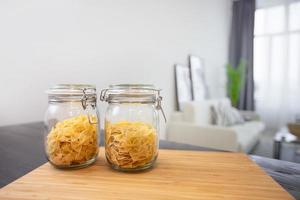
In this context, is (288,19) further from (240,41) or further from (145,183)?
(145,183)

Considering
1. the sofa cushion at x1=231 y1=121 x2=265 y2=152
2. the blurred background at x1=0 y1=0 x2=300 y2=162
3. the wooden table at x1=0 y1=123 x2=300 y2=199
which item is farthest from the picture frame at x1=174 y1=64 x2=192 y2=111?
the wooden table at x1=0 y1=123 x2=300 y2=199

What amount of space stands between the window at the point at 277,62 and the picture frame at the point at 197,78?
4.97 feet

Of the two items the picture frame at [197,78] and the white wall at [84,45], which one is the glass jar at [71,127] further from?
the picture frame at [197,78]

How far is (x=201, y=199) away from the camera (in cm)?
41

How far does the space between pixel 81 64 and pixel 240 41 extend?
404 cm

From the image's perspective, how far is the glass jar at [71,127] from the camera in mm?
516

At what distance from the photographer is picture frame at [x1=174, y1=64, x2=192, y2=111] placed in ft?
9.62

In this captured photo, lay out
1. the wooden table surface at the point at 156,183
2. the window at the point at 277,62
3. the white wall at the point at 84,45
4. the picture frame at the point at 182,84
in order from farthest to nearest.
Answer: the window at the point at 277,62 < the picture frame at the point at 182,84 < the white wall at the point at 84,45 < the wooden table surface at the point at 156,183

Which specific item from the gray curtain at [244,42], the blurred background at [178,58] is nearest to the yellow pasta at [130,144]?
the blurred background at [178,58]

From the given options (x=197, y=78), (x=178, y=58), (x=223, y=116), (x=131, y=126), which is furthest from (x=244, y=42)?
(x=131, y=126)

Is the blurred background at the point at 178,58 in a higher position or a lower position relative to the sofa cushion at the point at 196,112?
higher

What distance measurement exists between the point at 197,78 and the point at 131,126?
3.12 meters

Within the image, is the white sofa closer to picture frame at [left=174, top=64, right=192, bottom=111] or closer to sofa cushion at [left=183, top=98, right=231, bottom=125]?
sofa cushion at [left=183, top=98, right=231, bottom=125]

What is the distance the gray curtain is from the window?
0.10m
